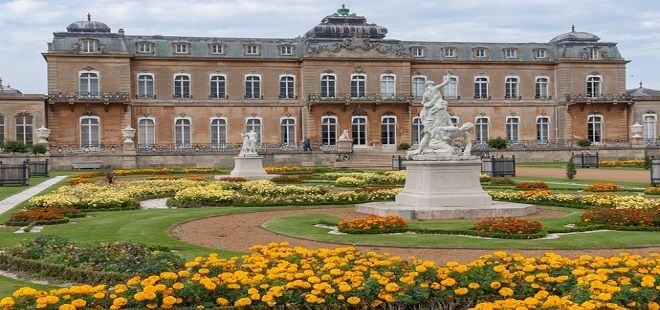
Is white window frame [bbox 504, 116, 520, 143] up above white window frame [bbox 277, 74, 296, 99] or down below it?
below

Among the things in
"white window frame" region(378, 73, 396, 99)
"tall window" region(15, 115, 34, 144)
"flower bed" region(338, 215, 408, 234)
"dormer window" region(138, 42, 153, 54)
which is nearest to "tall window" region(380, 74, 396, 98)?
"white window frame" region(378, 73, 396, 99)

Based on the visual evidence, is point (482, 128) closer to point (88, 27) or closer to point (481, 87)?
point (481, 87)

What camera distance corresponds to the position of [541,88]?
65.9 meters

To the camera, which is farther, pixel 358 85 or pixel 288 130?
pixel 288 130

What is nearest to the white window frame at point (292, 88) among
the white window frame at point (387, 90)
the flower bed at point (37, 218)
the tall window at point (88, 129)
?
the white window frame at point (387, 90)

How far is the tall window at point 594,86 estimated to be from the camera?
65062 mm

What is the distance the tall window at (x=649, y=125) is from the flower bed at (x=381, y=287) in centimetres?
5989

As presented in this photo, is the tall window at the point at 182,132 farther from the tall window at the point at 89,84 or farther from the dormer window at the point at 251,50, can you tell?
the dormer window at the point at 251,50

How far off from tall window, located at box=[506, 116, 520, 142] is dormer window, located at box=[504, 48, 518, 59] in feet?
17.0

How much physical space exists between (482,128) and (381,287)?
190ft

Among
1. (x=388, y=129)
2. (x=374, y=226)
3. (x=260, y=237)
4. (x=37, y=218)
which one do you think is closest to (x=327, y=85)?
(x=388, y=129)

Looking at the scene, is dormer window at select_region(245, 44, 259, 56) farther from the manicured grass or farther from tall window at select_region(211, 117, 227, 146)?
the manicured grass

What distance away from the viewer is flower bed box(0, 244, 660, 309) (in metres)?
8.03

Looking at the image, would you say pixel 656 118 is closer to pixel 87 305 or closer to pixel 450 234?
pixel 450 234
